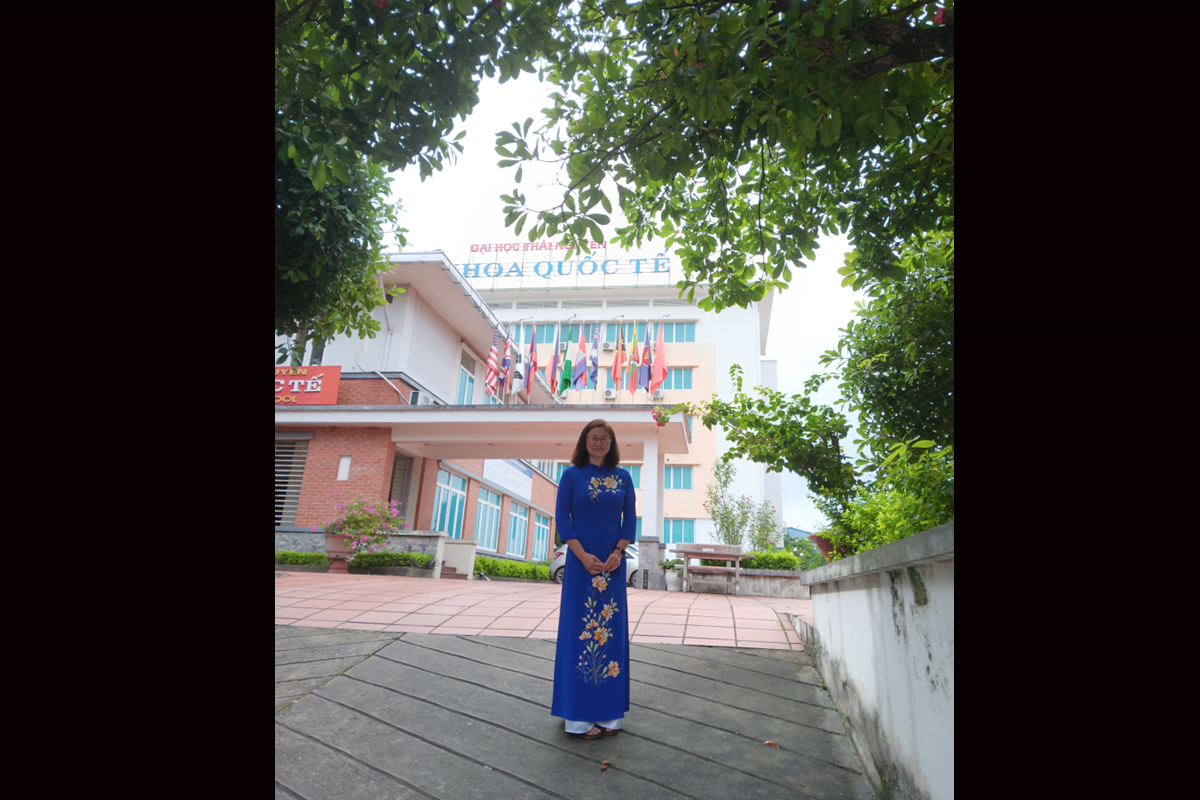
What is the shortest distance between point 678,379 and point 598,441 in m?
23.8

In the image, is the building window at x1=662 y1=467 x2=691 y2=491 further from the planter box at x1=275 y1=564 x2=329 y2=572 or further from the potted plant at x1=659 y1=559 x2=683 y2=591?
the planter box at x1=275 y1=564 x2=329 y2=572

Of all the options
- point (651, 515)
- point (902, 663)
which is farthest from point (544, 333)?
point (902, 663)

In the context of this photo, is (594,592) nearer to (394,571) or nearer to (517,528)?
(394,571)

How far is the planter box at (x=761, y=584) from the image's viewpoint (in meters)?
12.2

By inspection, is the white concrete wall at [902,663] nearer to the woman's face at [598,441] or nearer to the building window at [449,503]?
the woman's face at [598,441]

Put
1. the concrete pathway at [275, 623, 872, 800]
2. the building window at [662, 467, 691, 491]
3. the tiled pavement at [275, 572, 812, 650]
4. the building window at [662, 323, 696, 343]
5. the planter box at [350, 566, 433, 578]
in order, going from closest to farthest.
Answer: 1. the concrete pathway at [275, 623, 872, 800]
2. the tiled pavement at [275, 572, 812, 650]
3. the planter box at [350, 566, 433, 578]
4. the building window at [662, 467, 691, 491]
5. the building window at [662, 323, 696, 343]

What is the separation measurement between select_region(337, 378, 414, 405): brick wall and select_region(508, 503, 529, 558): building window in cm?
726

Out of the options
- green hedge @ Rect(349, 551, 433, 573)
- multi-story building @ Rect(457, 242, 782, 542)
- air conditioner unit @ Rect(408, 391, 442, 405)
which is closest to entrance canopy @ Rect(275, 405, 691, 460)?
air conditioner unit @ Rect(408, 391, 442, 405)

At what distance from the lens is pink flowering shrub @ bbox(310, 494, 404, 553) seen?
40.7ft

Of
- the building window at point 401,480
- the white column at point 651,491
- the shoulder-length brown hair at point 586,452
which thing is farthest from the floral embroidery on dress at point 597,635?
the building window at point 401,480

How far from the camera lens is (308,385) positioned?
14.1 m

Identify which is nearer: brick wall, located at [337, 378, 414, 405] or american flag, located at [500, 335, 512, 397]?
brick wall, located at [337, 378, 414, 405]
